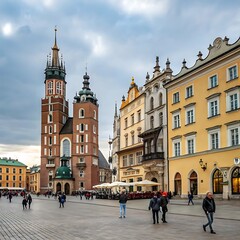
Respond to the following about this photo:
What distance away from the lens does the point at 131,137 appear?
211ft

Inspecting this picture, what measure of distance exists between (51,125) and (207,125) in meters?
78.8

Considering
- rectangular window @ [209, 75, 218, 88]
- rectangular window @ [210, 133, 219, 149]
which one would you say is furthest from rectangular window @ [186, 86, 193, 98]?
rectangular window @ [210, 133, 219, 149]

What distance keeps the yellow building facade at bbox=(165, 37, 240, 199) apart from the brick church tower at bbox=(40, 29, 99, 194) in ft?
200

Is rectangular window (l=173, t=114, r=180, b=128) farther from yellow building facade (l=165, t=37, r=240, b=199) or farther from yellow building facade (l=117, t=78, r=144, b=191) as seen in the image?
yellow building facade (l=117, t=78, r=144, b=191)

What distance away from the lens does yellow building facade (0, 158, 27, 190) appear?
15338cm

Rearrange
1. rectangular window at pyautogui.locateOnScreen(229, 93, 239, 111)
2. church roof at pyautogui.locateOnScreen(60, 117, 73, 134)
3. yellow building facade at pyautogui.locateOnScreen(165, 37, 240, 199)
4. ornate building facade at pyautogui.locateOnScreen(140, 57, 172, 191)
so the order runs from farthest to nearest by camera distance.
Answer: church roof at pyautogui.locateOnScreen(60, 117, 73, 134), ornate building facade at pyautogui.locateOnScreen(140, 57, 172, 191), yellow building facade at pyautogui.locateOnScreen(165, 37, 240, 199), rectangular window at pyautogui.locateOnScreen(229, 93, 239, 111)

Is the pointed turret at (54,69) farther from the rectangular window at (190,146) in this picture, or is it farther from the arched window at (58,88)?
the rectangular window at (190,146)

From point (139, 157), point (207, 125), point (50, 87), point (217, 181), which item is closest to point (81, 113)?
point (50, 87)

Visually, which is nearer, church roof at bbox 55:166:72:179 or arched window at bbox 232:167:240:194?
arched window at bbox 232:167:240:194

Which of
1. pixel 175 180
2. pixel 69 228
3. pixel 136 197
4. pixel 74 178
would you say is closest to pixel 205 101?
pixel 175 180

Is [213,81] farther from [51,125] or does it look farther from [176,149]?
[51,125]

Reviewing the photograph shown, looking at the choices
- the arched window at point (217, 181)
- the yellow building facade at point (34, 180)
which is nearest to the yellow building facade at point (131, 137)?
the arched window at point (217, 181)

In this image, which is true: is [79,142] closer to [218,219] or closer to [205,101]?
[205,101]

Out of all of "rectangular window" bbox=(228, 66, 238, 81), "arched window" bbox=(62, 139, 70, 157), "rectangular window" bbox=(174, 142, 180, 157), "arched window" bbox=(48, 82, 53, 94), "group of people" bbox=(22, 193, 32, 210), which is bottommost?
"group of people" bbox=(22, 193, 32, 210)
